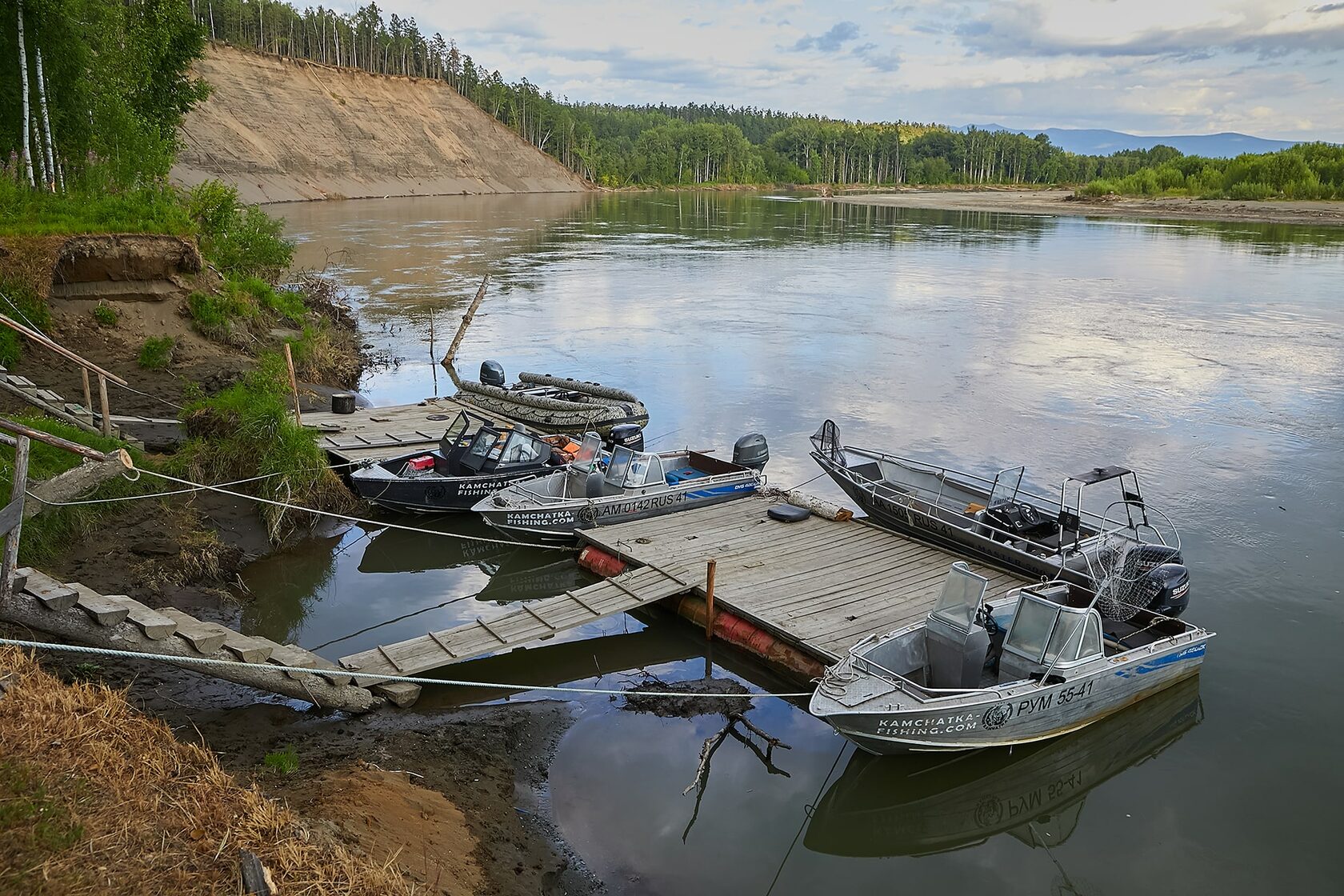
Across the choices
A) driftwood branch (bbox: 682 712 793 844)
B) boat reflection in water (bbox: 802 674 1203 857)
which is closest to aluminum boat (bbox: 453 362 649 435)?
driftwood branch (bbox: 682 712 793 844)

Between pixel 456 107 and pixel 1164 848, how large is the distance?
142949mm

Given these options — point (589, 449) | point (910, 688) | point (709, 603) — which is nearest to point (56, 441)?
point (709, 603)

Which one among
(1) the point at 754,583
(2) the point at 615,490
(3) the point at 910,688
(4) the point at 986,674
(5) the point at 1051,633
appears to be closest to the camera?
(3) the point at 910,688

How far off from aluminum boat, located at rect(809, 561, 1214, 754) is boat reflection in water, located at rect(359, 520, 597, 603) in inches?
258

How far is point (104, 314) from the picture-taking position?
2328cm

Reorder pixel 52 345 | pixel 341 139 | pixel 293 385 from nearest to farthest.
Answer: pixel 52 345
pixel 293 385
pixel 341 139

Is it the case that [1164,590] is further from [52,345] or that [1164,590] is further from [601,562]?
[52,345]

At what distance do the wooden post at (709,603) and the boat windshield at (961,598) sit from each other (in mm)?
3328

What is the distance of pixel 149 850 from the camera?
241 inches

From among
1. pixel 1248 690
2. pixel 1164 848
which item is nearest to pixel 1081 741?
pixel 1164 848

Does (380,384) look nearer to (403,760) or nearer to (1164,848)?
(403,760)

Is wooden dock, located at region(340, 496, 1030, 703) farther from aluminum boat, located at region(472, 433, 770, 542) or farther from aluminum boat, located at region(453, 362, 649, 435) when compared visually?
aluminum boat, located at region(453, 362, 649, 435)

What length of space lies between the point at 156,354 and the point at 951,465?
64.4ft

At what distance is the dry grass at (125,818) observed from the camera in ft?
18.9
